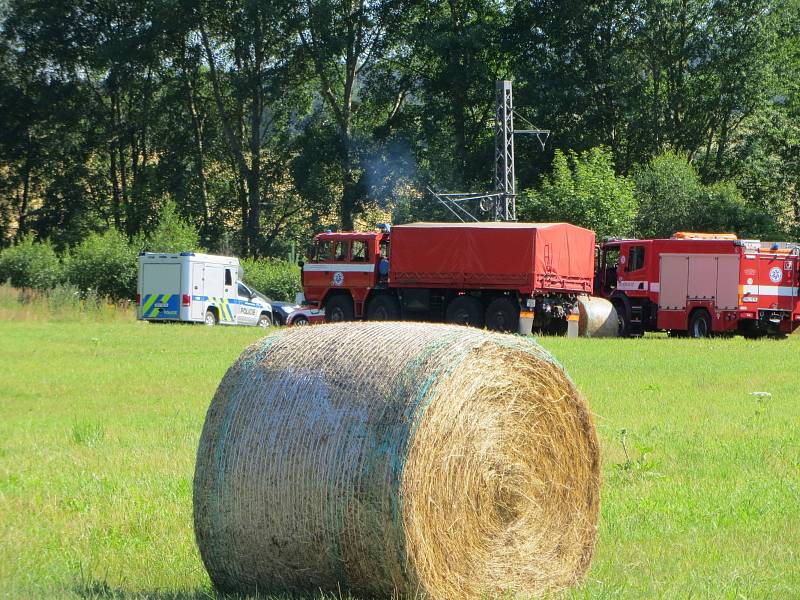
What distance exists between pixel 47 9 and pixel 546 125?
25.7 m

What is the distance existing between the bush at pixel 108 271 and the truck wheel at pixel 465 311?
20818 millimetres

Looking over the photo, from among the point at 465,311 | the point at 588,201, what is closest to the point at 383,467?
the point at 465,311

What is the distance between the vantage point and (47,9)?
61.2 metres

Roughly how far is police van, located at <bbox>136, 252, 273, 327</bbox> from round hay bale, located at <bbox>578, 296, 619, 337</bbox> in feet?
44.1

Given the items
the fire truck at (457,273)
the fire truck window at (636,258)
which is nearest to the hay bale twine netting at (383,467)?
the fire truck at (457,273)

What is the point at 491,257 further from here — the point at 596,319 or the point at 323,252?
the point at 323,252

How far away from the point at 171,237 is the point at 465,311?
20972 mm

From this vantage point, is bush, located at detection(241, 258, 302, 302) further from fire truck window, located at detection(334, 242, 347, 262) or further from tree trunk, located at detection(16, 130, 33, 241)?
fire truck window, located at detection(334, 242, 347, 262)

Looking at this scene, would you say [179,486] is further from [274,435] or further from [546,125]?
[546,125]

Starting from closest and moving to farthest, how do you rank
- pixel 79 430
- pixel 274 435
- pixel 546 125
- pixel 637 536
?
1. pixel 274 435
2. pixel 637 536
3. pixel 79 430
4. pixel 546 125

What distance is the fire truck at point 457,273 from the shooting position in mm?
33344

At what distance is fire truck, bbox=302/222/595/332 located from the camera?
3334 centimetres

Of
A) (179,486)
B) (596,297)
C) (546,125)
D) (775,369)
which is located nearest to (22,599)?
(179,486)

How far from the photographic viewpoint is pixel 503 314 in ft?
110
